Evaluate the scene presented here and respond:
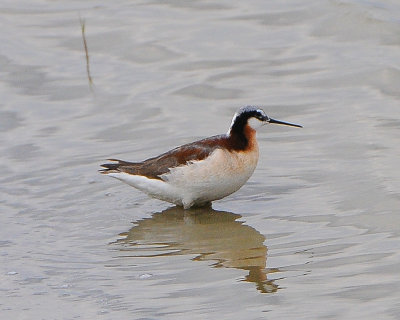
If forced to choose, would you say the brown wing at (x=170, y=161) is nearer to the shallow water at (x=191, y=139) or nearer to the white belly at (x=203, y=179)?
the white belly at (x=203, y=179)

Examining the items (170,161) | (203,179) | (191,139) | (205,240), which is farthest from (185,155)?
(191,139)

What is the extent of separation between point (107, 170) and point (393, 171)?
115 inches

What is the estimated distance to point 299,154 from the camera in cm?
1220

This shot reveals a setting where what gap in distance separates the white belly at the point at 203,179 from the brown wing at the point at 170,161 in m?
0.06

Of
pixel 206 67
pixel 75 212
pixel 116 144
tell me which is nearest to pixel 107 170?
pixel 75 212

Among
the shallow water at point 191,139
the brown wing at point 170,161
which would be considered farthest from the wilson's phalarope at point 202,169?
the shallow water at point 191,139

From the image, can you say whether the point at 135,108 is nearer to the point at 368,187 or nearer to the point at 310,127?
the point at 310,127

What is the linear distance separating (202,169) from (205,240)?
1.12 metres

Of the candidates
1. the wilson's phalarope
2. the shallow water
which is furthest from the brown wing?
the shallow water

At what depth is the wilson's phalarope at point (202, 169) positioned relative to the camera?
430 inches

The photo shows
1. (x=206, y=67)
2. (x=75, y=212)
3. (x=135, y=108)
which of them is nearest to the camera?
(x=75, y=212)

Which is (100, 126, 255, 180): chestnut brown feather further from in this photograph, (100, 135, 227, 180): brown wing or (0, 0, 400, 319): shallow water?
(0, 0, 400, 319): shallow water

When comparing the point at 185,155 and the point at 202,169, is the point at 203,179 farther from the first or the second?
the point at 185,155

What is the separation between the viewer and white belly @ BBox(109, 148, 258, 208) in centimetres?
1090
